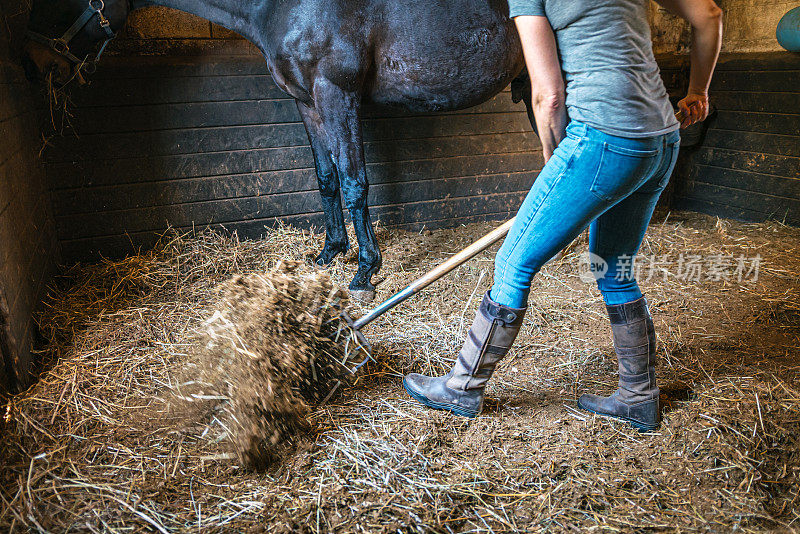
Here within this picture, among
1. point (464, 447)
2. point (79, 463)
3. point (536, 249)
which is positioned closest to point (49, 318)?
point (79, 463)

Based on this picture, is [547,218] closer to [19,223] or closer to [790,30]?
[19,223]

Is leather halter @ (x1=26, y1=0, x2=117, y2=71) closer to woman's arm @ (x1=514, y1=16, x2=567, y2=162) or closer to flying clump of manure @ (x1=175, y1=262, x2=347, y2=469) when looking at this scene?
flying clump of manure @ (x1=175, y1=262, x2=347, y2=469)

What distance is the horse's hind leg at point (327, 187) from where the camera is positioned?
11.3 ft

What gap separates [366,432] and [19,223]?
1843mm

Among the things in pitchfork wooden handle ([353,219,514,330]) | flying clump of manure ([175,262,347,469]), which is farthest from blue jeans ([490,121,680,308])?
→ flying clump of manure ([175,262,347,469])

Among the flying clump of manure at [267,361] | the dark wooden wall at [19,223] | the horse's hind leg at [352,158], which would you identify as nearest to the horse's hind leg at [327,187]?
the horse's hind leg at [352,158]

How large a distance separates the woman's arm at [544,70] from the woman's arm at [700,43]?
0.44 metres

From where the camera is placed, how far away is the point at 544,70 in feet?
4.90

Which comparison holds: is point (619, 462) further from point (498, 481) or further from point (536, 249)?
point (536, 249)

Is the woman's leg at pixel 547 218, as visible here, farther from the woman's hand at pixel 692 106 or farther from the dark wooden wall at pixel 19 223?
the dark wooden wall at pixel 19 223

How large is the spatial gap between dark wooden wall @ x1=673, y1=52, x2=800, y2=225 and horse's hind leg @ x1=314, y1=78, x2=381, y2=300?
3.38 meters

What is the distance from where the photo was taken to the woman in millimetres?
1489

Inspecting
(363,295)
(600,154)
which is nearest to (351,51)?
(363,295)

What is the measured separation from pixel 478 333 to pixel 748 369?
129 centimetres
